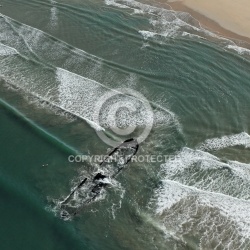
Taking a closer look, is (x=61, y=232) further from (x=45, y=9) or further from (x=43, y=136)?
(x=45, y=9)

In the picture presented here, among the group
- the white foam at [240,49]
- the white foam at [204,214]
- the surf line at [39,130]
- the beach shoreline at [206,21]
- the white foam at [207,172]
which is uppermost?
the beach shoreline at [206,21]

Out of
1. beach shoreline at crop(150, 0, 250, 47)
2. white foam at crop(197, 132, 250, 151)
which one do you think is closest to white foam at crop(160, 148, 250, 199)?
white foam at crop(197, 132, 250, 151)

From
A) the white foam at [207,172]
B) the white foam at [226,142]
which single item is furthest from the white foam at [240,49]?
the white foam at [207,172]

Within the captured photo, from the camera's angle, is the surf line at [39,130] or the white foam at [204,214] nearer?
the white foam at [204,214]

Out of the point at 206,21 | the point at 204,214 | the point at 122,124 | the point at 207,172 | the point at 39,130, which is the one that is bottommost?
the point at 39,130

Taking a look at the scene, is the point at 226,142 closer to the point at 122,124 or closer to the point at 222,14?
the point at 122,124

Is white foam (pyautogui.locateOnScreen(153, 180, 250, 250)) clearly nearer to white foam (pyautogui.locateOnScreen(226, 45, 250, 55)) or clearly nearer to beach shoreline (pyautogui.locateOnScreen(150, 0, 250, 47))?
white foam (pyautogui.locateOnScreen(226, 45, 250, 55))

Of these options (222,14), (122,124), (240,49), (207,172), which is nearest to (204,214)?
(207,172)

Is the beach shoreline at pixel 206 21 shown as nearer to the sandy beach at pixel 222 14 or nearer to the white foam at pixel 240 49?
the sandy beach at pixel 222 14
